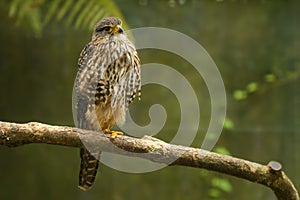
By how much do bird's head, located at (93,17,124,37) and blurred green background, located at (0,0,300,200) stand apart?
1.30 meters

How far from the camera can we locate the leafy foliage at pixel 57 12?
8.96ft

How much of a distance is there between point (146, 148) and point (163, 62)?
4.61ft

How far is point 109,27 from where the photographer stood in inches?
71.4

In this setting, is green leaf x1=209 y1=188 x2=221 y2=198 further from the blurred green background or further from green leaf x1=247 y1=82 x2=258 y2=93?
green leaf x1=247 y1=82 x2=258 y2=93

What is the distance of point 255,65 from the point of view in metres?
3.16

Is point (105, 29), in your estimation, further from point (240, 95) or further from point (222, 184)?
point (222, 184)

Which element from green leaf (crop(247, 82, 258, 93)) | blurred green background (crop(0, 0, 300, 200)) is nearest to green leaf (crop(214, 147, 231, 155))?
blurred green background (crop(0, 0, 300, 200))

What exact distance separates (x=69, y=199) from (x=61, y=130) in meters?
1.55

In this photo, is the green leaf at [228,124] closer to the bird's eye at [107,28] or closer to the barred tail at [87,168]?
the barred tail at [87,168]

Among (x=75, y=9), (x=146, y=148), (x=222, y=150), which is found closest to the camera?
(x=146, y=148)

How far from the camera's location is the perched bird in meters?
1.82

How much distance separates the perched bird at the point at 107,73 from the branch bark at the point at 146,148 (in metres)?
0.06

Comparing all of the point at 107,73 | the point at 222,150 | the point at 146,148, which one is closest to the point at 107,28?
the point at 107,73

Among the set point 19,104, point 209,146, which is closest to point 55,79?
point 19,104
